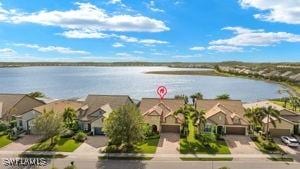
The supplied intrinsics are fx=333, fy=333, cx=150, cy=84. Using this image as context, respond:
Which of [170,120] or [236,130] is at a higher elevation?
[170,120]

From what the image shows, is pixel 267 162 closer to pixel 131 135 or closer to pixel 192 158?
pixel 192 158

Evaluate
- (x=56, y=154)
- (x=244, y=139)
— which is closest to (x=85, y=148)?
(x=56, y=154)

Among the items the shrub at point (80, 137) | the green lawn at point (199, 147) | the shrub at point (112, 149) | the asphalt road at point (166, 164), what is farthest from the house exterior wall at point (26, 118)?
the green lawn at point (199, 147)

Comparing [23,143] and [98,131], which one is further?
[98,131]

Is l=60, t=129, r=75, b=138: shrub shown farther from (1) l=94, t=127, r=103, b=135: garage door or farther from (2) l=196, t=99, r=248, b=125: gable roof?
(2) l=196, t=99, r=248, b=125: gable roof

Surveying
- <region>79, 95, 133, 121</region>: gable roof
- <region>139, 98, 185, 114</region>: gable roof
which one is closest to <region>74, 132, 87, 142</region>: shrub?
<region>79, 95, 133, 121</region>: gable roof

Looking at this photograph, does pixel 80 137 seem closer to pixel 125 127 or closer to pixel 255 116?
pixel 125 127

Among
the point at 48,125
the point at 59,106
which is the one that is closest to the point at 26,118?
the point at 59,106
